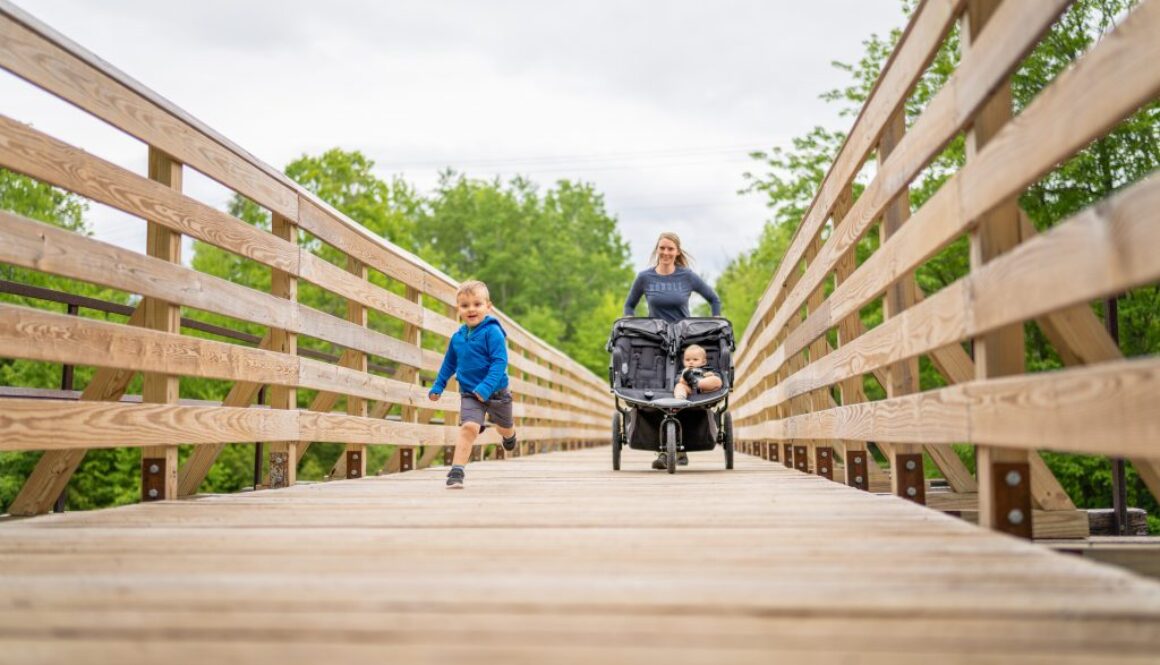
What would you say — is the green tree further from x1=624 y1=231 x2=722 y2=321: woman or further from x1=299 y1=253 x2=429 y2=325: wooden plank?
x1=299 y1=253 x2=429 y2=325: wooden plank

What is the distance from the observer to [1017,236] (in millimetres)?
2586

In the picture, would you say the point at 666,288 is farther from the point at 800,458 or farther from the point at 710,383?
the point at 800,458

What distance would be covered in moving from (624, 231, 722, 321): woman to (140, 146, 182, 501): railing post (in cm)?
386

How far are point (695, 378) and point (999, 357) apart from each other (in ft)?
13.1

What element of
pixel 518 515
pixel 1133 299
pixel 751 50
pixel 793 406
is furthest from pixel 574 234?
pixel 518 515

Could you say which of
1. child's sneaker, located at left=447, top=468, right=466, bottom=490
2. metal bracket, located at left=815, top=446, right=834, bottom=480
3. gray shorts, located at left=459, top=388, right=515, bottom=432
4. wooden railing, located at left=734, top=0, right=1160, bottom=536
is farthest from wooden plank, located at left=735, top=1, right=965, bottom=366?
child's sneaker, located at left=447, top=468, right=466, bottom=490

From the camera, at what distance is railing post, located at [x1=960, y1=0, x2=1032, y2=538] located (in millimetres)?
2529

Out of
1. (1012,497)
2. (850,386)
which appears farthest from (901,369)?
(1012,497)

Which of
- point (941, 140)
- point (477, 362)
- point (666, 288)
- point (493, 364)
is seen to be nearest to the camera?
point (941, 140)

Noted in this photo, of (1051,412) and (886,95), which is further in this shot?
(886,95)

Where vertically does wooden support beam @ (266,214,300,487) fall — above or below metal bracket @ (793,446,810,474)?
above

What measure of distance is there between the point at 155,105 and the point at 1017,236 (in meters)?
2.95

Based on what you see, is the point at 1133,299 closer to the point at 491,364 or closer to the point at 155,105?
the point at 491,364

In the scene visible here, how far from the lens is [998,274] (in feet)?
7.88
